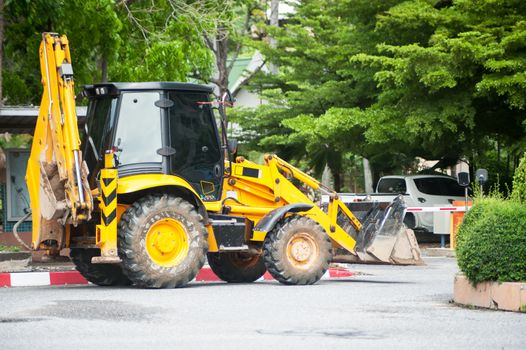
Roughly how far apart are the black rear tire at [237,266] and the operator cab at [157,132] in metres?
1.31

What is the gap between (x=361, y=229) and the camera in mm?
18672

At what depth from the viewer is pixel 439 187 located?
3416 centimetres

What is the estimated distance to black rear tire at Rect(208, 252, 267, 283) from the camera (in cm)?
1864

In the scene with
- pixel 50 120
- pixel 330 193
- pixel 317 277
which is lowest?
pixel 317 277

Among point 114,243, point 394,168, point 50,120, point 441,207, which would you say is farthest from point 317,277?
point 394,168

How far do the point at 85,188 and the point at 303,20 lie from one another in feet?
76.2

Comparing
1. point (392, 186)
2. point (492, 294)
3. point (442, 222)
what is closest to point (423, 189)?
point (392, 186)

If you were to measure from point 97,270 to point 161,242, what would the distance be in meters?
1.53

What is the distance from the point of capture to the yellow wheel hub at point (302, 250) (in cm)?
1766

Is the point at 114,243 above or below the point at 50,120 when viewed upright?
below

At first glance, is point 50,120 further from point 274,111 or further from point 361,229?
point 274,111

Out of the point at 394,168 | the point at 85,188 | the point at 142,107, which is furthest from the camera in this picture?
the point at 394,168

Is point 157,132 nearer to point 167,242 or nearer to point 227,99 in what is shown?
point 227,99

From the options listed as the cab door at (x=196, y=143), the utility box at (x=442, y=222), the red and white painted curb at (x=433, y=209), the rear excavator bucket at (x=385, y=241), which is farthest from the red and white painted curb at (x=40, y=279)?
the red and white painted curb at (x=433, y=209)
